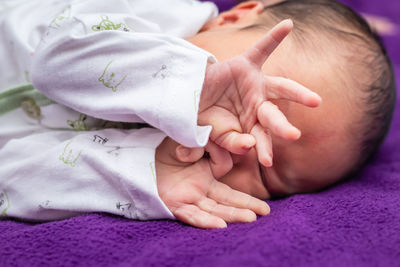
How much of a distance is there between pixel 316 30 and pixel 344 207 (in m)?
0.39

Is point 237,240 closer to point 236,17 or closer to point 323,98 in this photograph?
point 323,98

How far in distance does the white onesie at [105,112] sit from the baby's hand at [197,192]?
38 millimetres

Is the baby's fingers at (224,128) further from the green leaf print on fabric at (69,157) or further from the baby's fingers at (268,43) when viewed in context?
the green leaf print on fabric at (69,157)

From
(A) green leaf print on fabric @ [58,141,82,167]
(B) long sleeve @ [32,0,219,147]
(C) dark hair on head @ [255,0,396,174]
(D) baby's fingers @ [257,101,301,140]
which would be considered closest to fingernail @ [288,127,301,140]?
(D) baby's fingers @ [257,101,301,140]

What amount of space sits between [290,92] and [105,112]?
349 millimetres

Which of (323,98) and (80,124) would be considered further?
(80,124)

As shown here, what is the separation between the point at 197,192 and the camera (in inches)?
30.4

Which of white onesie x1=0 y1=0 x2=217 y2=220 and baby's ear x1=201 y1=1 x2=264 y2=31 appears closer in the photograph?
white onesie x1=0 y1=0 x2=217 y2=220

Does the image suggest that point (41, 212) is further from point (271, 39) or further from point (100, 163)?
point (271, 39)

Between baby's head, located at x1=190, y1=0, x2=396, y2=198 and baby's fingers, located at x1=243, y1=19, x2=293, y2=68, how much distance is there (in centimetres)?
10

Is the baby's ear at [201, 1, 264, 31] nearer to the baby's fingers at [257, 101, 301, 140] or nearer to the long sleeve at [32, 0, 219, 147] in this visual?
the long sleeve at [32, 0, 219, 147]

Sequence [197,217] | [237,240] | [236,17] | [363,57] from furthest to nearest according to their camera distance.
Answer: [236,17] < [363,57] < [197,217] < [237,240]

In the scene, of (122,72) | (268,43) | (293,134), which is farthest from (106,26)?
(293,134)

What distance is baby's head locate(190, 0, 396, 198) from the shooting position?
31.2 inches
